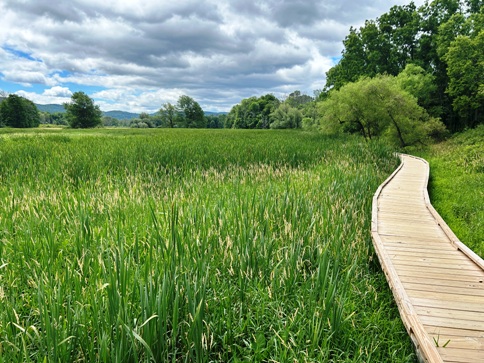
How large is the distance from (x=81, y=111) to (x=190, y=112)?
35.4 m

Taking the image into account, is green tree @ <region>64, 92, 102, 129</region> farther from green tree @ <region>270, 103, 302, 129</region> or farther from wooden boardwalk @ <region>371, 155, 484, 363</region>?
wooden boardwalk @ <region>371, 155, 484, 363</region>

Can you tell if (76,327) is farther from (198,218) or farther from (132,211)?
(132,211)

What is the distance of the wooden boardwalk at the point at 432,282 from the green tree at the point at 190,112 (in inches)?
3800

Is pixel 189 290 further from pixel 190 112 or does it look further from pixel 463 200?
pixel 190 112

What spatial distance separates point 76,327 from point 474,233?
8069mm

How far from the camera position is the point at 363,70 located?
4075 cm

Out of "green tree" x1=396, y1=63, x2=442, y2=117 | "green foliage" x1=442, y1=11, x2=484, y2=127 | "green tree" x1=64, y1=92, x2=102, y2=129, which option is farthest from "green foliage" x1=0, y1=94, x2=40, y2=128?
"green foliage" x1=442, y1=11, x2=484, y2=127

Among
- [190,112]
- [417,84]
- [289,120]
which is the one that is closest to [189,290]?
[417,84]

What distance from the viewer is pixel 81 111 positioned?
74.5 meters

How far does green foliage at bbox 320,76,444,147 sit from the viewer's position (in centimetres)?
2534

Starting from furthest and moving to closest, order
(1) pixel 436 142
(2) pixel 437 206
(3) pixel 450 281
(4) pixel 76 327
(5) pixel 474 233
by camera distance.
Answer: (1) pixel 436 142 → (2) pixel 437 206 → (5) pixel 474 233 → (3) pixel 450 281 → (4) pixel 76 327

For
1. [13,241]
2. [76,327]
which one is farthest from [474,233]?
[13,241]

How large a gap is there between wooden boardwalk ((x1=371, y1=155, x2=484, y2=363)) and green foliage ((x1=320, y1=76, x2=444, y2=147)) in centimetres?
2198

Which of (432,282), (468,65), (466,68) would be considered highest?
(468,65)
